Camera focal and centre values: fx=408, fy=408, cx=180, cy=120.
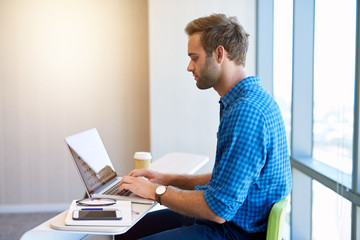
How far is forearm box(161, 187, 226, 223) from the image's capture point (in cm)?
136

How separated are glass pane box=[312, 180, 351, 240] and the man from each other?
2.49 ft

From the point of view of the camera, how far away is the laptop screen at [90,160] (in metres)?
1.62

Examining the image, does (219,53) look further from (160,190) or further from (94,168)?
(94,168)

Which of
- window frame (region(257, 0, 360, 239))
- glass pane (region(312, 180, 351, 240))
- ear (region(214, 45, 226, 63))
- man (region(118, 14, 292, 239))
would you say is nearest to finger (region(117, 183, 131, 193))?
man (region(118, 14, 292, 239))

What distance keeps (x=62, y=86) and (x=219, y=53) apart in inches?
106

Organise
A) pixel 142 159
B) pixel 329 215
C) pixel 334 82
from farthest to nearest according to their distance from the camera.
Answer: pixel 329 215 < pixel 334 82 < pixel 142 159

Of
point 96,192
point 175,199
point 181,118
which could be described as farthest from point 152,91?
point 175,199

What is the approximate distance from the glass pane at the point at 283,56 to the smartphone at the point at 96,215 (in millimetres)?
1989

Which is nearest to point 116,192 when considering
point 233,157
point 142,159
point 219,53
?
point 142,159

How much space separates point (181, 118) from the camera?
354 cm

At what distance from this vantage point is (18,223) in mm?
3691

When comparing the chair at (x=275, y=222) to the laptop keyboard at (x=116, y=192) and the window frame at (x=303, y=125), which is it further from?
the window frame at (x=303, y=125)

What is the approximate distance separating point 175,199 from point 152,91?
2.15 metres

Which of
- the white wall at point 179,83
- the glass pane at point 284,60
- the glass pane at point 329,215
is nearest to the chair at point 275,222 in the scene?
the glass pane at point 329,215
